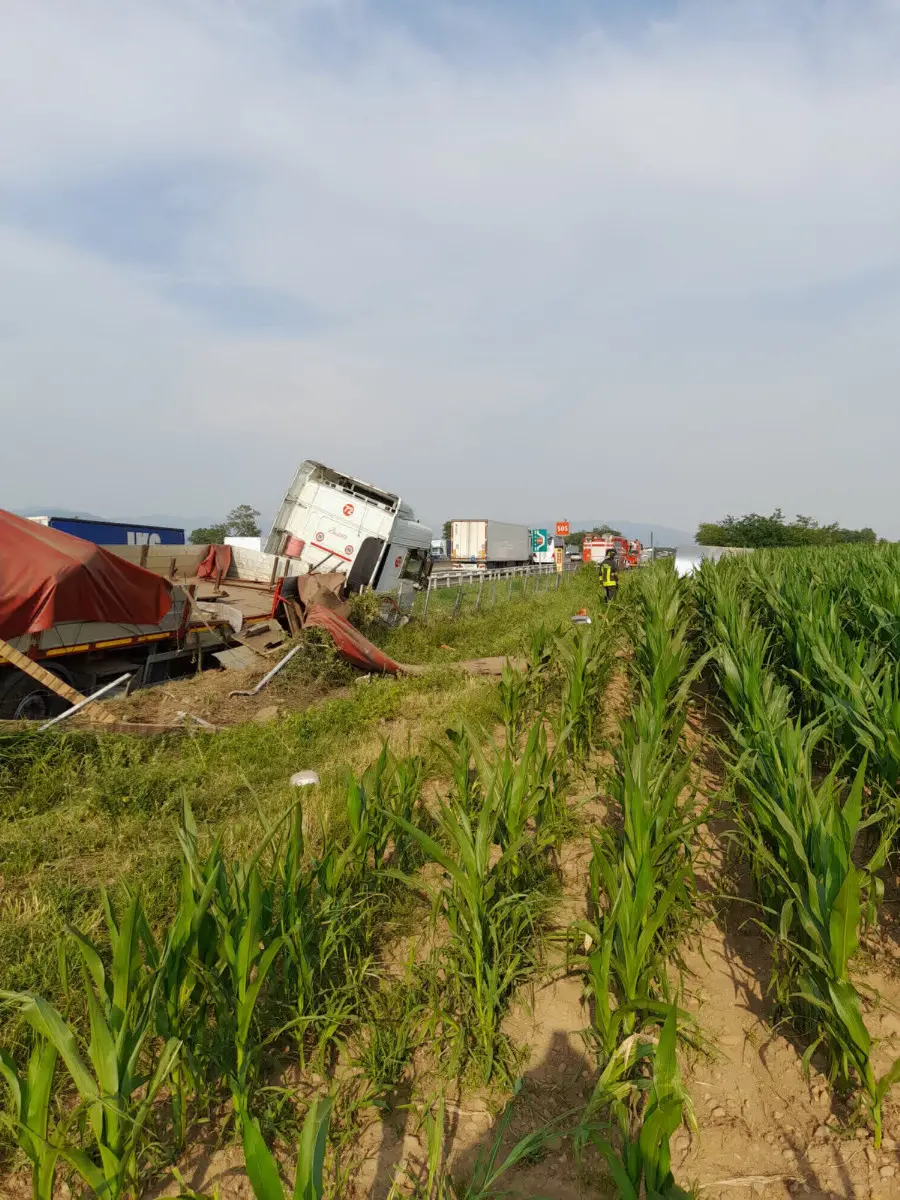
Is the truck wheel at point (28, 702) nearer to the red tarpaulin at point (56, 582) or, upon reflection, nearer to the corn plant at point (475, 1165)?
the red tarpaulin at point (56, 582)

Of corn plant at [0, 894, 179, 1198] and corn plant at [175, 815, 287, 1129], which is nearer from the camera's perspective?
corn plant at [0, 894, 179, 1198]

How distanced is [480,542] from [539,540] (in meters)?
6.86

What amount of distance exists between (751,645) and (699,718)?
200 centimetres

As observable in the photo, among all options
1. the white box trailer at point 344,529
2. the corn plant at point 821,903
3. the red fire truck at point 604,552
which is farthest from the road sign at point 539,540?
the corn plant at point 821,903

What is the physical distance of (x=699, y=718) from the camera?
22.0 feet

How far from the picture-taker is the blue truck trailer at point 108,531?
16828 mm

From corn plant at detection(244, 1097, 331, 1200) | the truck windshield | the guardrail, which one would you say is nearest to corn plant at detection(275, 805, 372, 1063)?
corn plant at detection(244, 1097, 331, 1200)

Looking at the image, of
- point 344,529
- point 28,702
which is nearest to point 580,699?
point 28,702

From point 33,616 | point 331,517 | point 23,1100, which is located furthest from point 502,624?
point 23,1100

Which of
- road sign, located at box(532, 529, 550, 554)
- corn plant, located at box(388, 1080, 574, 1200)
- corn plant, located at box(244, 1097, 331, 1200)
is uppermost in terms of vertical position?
road sign, located at box(532, 529, 550, 554)

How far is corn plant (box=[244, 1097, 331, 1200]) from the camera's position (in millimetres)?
1446

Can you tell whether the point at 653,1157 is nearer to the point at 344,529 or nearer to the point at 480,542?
the point at 344,529

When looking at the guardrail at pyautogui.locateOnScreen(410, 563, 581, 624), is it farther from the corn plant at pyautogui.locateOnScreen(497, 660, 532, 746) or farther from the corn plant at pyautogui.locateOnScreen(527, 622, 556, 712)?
the corn plant at pyautogui.locateOnScreen(497, 660, 532, 746)

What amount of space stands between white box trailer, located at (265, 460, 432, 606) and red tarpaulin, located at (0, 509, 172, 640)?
18.6ft
